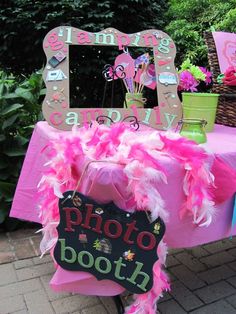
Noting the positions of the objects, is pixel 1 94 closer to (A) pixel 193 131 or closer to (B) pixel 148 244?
(A) pixel 193 131

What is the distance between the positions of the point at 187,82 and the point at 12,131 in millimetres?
1324

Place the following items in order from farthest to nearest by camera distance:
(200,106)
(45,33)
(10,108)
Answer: (45,33) < (10,108) < (200,106)

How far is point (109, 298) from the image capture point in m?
1.91

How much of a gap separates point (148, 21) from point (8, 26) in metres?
1.26

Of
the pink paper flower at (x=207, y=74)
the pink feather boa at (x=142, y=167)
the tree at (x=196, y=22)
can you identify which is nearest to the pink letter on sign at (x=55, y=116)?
the pink feather boa at (x=142, y=167)

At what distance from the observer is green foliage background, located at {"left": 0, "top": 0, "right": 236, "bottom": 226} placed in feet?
8.62

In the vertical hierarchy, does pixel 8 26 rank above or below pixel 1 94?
above

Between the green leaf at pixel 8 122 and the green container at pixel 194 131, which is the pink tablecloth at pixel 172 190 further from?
the green leaf at pixel 8 122

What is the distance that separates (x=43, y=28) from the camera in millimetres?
3139

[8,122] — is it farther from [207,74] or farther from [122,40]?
[207,74]

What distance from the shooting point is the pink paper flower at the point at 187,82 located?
6.41ft

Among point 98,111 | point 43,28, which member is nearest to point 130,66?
point 98,111

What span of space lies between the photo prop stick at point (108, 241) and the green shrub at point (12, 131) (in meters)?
1.33

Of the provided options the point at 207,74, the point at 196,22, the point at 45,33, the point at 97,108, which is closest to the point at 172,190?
the point at 97,108
